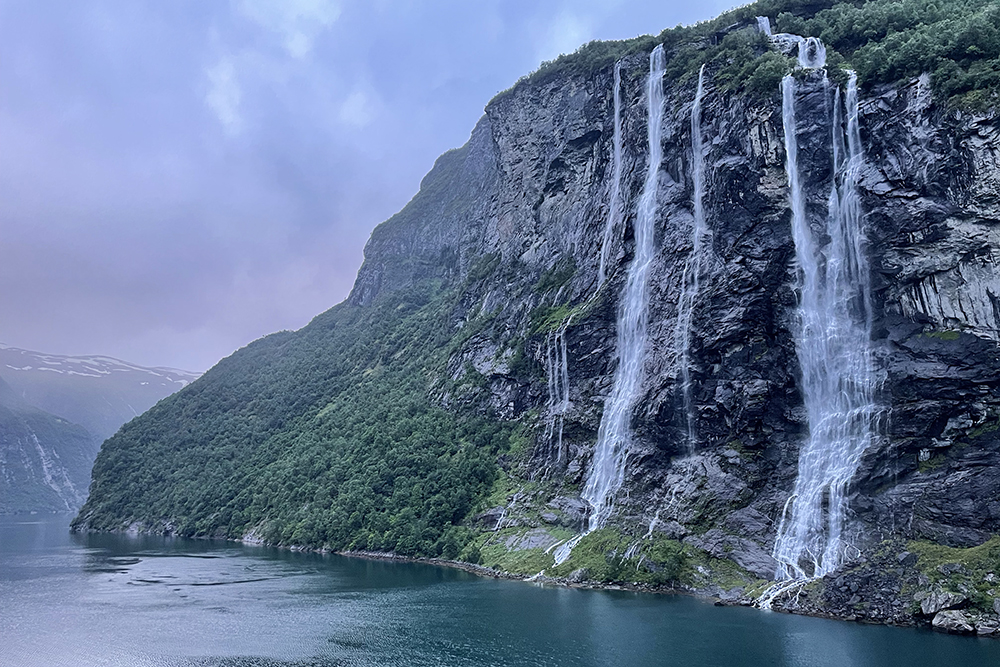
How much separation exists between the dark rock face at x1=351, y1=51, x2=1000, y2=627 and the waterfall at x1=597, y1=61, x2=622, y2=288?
117 cm

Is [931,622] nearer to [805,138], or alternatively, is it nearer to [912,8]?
[805,138]

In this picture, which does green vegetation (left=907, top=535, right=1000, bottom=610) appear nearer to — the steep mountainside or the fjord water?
the steep mountainside

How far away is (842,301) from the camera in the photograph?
5656 cm

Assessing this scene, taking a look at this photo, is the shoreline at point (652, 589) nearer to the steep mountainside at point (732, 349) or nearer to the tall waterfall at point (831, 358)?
the steep mountainside at point (732, 349)

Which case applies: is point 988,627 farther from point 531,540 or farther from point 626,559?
point 531,540

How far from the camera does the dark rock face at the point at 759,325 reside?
1900 inches

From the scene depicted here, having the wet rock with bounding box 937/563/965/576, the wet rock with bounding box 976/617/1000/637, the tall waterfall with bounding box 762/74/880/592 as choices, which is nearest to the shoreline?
the wet rock with bounding box 976/617/1000/637

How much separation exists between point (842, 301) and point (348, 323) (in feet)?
418

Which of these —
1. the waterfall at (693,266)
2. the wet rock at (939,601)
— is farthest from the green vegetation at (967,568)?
the waterfall at (693,266)

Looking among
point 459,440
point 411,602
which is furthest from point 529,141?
point 411,602

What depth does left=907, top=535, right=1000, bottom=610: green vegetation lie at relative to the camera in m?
38.5

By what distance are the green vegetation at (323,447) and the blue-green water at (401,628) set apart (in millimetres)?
14373

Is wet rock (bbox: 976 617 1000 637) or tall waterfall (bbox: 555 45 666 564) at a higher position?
tall waterfall (bbox: 555 45 666 564)

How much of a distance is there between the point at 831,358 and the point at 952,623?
2285 centimetres
